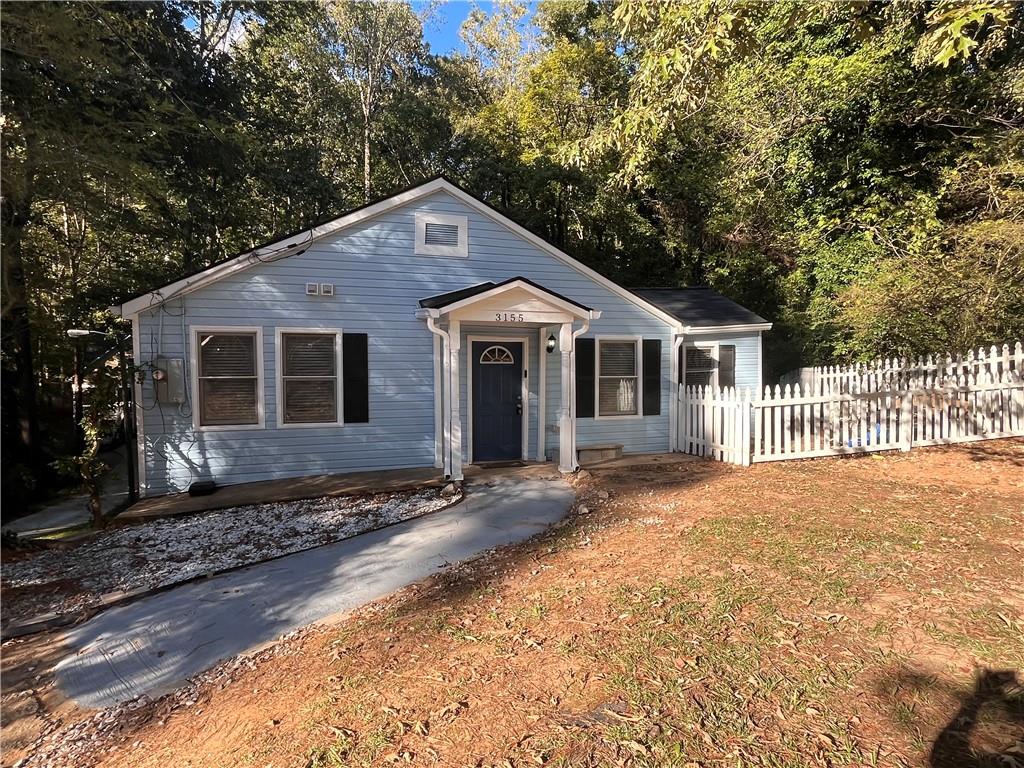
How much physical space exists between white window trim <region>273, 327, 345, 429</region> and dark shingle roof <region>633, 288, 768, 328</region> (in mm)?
5523

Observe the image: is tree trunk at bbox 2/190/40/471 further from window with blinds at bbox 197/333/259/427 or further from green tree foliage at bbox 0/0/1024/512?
window with blinds at bbox 197/333/259/427

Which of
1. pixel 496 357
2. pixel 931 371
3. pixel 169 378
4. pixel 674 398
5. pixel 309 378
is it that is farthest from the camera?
pixel 674 398

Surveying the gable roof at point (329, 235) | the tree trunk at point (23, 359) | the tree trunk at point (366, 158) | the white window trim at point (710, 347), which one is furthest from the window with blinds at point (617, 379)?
the tree trunk at point (366, 158)

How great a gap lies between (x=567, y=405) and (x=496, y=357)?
1.51m

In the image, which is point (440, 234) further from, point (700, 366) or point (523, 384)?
point (700, 366)

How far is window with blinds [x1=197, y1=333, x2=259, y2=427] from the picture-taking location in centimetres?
734

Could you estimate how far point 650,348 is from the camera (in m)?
9.58

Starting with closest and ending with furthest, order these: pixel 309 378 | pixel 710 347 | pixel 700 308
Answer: pixel 309 378
pixel 710 347
pixel 700 308

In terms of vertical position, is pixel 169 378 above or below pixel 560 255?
below

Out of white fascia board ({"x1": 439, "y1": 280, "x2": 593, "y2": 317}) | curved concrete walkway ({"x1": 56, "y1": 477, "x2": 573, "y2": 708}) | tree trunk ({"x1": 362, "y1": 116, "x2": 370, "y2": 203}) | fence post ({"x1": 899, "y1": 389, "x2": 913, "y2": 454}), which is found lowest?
curved concrete walkway ({"x1": 56, "y1": 477, "x2": 573, "y2": 708})

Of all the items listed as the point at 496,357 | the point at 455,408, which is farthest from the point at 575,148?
the point at 455,408

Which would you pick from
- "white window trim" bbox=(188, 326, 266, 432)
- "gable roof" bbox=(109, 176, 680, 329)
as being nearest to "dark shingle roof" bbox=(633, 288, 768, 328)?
"gable roof" bbox=(109, 176, 680, 329)

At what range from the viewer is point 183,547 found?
5.18 metres

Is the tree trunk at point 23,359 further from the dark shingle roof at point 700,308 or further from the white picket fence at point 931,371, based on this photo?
the white picket fence at point 931,371
